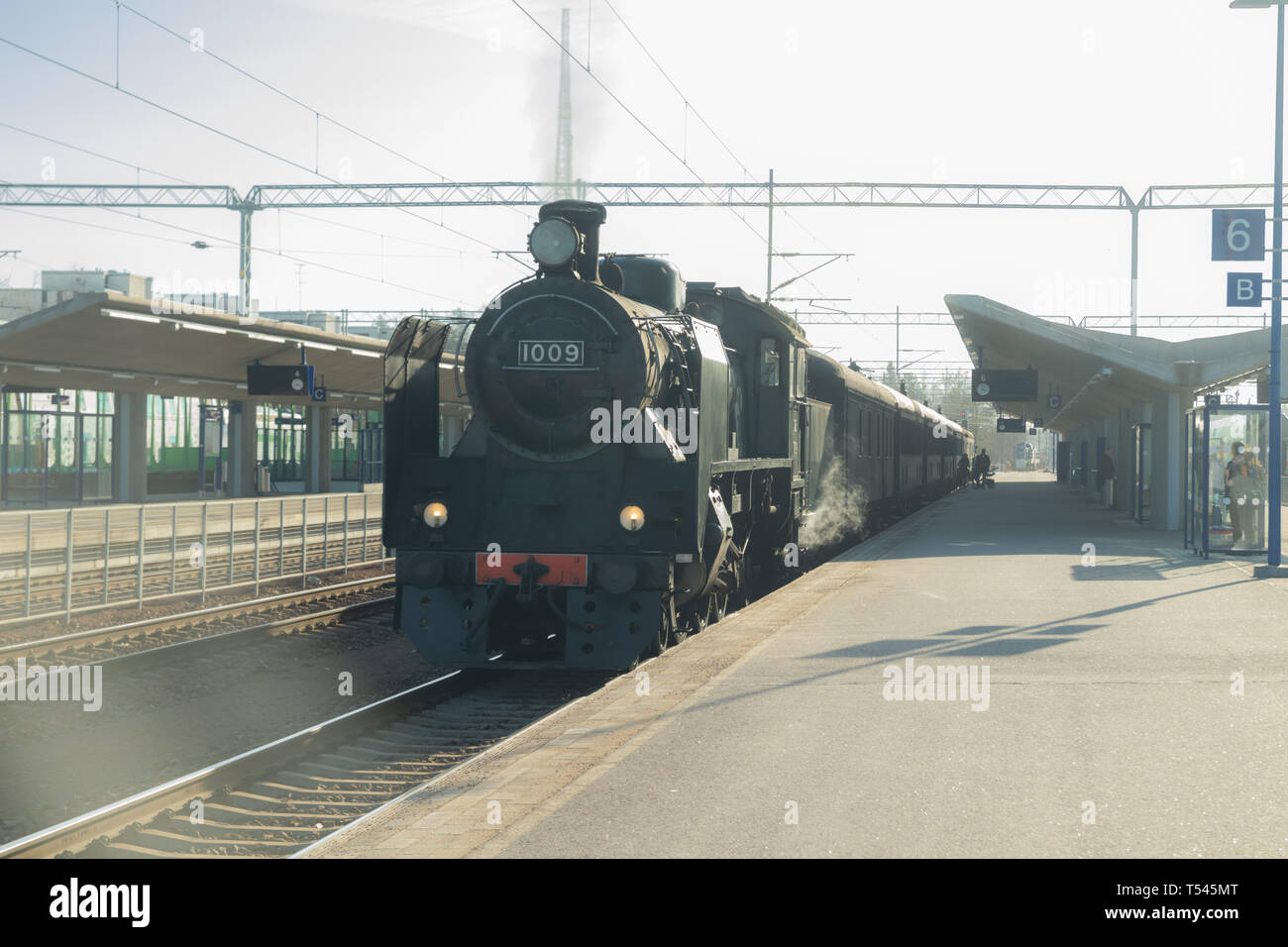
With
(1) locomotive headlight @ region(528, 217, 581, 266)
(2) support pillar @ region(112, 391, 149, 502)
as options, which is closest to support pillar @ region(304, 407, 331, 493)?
(2) support pillar @ region(112, 391, 149, 502)

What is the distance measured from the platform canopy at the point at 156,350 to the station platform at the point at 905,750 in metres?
10.5

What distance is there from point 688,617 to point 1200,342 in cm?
1914

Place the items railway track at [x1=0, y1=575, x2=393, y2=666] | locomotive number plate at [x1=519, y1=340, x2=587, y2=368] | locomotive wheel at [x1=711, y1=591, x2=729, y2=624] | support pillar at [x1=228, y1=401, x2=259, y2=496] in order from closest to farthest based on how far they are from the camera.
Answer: locomotive number plate at [x1=519, y1=340, x2=587, y2=368] < railway track at [x1=0, y1=575, x2=393, y2=666] < locomotive wheel at [x1=711, y1=591, x2=729, y2=624] < support pillar at [x1=228, y1=401, x2=259, y2=496]

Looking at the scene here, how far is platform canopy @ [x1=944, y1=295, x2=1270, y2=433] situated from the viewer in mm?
21094

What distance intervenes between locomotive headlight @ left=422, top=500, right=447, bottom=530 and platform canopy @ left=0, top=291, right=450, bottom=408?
8.66 m

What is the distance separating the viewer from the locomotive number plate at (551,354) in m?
9.33

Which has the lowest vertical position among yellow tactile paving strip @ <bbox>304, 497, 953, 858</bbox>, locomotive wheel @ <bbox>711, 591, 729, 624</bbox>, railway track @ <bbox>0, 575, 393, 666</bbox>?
railway track @ <bbox>0, 575, 393, 666</bbox>

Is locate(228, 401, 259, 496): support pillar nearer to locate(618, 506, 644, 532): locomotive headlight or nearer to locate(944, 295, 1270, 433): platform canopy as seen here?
locate(944, 295, 1270, 433): platform canopy

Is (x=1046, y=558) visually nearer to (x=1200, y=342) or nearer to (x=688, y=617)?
(x=688, y=617)

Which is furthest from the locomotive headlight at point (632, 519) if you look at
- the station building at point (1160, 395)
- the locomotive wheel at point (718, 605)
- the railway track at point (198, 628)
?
the station building at point (1160, 395)

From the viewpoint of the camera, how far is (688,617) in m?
10.6

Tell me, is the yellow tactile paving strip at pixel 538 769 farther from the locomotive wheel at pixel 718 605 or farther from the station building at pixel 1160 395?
the station building at pixel 1160 395

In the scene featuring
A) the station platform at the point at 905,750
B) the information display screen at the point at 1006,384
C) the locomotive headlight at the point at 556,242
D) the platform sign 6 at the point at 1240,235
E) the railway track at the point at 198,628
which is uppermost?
the platform sign 6 at the point at 1240,235
